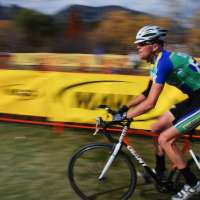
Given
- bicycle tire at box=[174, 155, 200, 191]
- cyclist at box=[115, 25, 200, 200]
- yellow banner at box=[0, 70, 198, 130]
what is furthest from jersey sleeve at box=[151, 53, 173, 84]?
yellow banner at box=[0, 70, 198, 130]

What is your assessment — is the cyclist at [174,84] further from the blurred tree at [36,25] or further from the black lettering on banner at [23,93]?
the blurred tree at [36,25]

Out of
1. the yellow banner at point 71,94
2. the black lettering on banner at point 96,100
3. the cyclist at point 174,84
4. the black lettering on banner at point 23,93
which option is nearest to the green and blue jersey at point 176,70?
the cyclist at point 174,84

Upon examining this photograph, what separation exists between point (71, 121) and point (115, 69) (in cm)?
142

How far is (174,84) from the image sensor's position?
551 centimetres

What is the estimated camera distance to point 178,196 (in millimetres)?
5684

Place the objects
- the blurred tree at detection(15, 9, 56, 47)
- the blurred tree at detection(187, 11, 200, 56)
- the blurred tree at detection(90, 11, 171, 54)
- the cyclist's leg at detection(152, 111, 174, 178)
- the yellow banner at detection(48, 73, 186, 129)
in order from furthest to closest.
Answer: the blurred tree at detection(15, 9, 56, 47) → the blurred tree at detection(90, 11, 171, 54) → the blurred tree at detection(187, 11, 200, 56) → the yellow banner at detection(48, 73, 186, 129) → the cyclist's leg at detection(152, 111, 174, 178)

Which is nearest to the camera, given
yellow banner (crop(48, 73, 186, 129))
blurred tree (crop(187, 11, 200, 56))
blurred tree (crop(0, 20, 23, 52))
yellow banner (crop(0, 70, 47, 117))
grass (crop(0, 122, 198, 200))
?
grass (crop(0, 122, 198, 200))

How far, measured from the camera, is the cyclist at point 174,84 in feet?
17.4

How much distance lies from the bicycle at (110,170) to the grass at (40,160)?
0.80 feet

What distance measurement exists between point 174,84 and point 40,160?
9.51 ft

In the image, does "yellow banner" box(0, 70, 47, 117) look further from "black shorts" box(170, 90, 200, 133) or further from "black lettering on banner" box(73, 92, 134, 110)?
"black shorts" box(170, 90, 200, 133)

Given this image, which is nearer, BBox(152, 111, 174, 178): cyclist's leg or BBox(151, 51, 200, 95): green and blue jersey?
BBox(151, 51, 200, 95): green and blue jersey

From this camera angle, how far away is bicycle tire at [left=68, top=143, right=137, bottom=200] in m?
5.74

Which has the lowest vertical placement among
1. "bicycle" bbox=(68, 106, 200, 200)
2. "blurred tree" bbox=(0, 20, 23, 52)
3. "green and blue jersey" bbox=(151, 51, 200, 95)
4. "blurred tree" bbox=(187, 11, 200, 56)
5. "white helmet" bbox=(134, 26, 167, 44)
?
"blurred tree" bbox=(0, 20, 23, 52)
